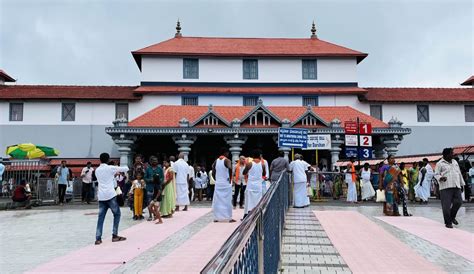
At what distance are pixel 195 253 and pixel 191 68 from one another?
2828 cm

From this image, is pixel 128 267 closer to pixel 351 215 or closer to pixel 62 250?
pixel 62 250

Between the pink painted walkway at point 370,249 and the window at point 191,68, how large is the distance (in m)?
24.7

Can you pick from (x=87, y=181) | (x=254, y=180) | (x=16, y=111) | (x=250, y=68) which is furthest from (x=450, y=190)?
(x=16, y=111)

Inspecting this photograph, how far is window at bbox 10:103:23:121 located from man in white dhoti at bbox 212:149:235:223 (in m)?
24.8

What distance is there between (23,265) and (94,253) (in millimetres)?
1197

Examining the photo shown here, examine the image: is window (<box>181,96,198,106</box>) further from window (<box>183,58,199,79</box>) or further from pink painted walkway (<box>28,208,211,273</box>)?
pink painted walkway (<box>28,208,211,273</box>)

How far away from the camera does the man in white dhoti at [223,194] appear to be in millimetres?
11445

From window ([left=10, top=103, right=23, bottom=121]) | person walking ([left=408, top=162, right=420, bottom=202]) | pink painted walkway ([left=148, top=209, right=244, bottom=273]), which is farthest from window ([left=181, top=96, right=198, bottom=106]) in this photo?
pink painted walkway ([left=148, top=209, right=244, bottom=273])

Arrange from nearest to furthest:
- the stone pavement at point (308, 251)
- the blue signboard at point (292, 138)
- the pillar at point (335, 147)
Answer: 1. the stone pavement at point (308, 251)
2. the blue signboard at point (292, 138)
3. the pillar at point (335, 147)

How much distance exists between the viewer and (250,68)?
3516 cm

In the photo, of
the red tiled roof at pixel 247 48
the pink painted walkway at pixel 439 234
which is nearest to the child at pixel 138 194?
the pink painted walkway at pixel 439 234

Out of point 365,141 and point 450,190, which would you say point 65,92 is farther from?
point 450,190

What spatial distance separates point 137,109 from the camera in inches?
1276

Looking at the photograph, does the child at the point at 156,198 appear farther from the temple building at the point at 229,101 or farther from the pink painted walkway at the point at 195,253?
the temple building at the point at 229,101
